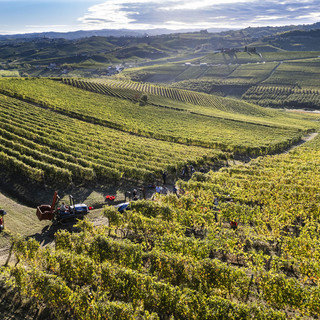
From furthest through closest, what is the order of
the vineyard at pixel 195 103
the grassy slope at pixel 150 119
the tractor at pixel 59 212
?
1. the vineyard at pixel 195 103
2. the grassy slope at pixel 150 119
3. the tractor at pixel 59 212

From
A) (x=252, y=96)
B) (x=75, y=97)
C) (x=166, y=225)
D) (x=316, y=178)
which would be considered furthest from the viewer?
(x=252, y=96)

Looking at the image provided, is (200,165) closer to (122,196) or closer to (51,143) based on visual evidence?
(122,196)

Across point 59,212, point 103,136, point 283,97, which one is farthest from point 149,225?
point 283,97

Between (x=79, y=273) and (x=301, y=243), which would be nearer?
(x=79, y=273)

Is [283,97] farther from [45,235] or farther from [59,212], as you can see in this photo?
[45,235]

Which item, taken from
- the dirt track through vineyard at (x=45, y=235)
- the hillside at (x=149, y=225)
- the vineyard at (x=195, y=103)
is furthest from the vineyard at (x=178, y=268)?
the vineyard at (x=195, y=103)

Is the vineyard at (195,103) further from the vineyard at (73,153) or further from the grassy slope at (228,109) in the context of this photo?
the vineyard at (73,153)

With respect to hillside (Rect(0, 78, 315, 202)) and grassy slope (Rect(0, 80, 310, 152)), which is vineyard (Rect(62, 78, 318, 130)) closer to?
hillside (Rect(0, 78, 315, 202))

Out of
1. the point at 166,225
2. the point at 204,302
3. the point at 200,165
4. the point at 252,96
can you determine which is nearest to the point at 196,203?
the point at 166,225
